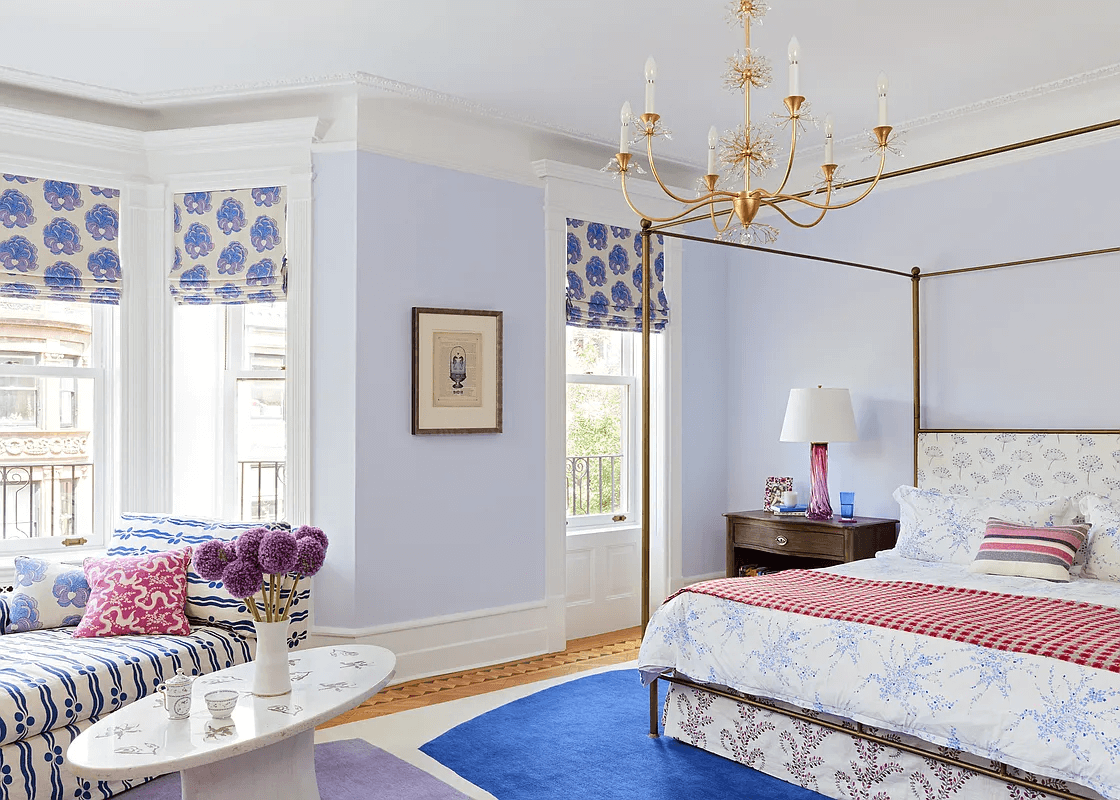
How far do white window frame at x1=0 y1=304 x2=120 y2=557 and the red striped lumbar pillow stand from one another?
3.96 meters

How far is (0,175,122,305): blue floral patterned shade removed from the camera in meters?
4.19

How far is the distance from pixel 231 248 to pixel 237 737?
2754 millimetres

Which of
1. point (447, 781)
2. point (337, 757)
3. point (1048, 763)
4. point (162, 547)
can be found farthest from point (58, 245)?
point (1048, 763)

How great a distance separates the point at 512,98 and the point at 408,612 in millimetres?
2548

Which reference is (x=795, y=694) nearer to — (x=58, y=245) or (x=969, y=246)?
(x=969, y=246)

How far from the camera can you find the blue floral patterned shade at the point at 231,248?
175 inches

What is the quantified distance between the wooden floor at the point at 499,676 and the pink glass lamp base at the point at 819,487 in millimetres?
1234

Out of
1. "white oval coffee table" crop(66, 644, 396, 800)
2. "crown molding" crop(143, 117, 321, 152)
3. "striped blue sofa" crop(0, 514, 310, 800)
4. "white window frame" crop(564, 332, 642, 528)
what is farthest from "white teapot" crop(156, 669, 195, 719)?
"white window frame" crop(564, 332, 642, 528)

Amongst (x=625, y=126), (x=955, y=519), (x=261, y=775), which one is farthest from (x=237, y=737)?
(x=955, y=519)

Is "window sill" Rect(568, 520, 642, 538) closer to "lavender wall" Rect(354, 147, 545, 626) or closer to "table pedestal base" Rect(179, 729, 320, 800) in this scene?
"lavender wall" Rect(354, 147, 545, 626)

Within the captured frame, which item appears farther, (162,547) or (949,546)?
(949,546)

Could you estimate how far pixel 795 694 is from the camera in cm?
302

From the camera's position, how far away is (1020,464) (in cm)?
438

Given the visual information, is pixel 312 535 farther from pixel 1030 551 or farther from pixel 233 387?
pixel 1030 551
